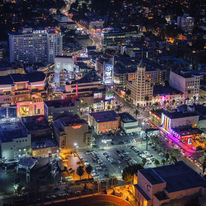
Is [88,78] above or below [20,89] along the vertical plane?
above

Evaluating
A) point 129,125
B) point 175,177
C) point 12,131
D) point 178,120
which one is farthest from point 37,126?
point 175,177

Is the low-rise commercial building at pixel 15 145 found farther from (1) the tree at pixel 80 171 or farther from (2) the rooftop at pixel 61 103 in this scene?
(2) the rooftop at pixel 61 103

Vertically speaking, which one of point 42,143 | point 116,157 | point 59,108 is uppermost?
point 59,108

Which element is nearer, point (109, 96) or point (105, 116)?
point (105, 116)

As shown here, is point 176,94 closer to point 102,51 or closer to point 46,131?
point 46,131

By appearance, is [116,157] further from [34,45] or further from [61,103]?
[34,45]

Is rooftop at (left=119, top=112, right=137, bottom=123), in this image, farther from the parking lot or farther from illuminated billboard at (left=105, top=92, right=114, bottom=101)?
illuminated billboard at (left=105, top=92, right=114, bottom=101)

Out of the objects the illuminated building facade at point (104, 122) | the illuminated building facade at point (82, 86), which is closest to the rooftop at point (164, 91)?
the illuminated building facade at point (82, 86)
